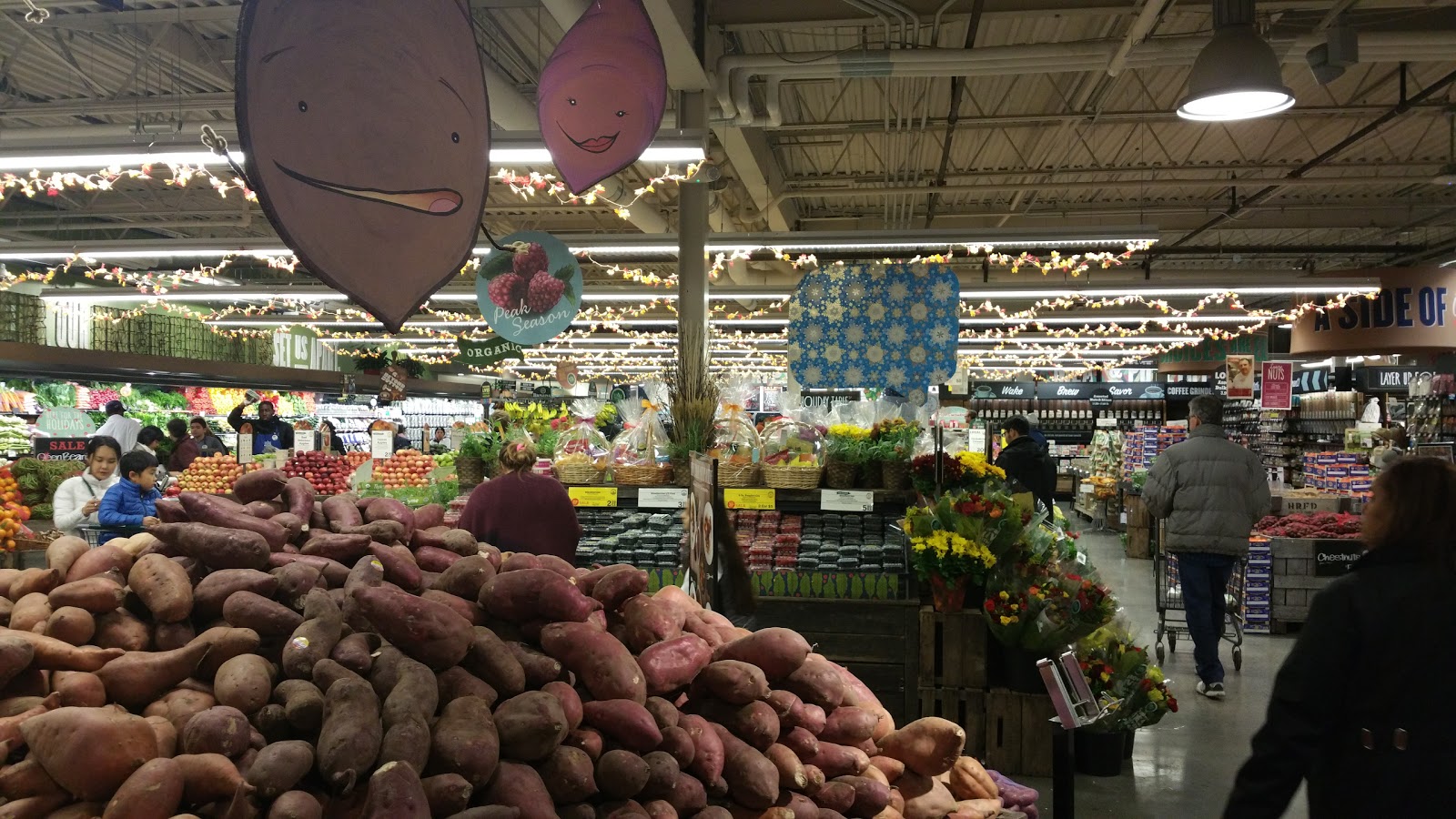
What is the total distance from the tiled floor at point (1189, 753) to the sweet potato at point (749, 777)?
9.02 ft

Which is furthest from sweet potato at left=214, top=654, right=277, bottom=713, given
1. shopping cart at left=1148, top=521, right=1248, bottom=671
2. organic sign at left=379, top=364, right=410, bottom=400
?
organic sign at left=379, top=364, right=410, bottom=400

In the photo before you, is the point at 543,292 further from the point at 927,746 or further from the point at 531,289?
the point at 927,746

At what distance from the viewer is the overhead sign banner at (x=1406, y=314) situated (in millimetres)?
11711

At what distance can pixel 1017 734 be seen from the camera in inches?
180

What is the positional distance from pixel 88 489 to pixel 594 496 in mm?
3643

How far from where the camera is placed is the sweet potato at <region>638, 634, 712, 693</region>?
69.7 inches

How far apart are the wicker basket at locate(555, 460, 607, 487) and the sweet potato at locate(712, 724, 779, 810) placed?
12.7 ft

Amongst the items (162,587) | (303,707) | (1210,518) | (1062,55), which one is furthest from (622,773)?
(1062,55)

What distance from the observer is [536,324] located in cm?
588

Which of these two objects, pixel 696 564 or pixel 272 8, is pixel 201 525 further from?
pixel 696 564

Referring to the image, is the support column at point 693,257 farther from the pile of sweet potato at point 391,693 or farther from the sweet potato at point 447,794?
the sweet potato at point 447,794

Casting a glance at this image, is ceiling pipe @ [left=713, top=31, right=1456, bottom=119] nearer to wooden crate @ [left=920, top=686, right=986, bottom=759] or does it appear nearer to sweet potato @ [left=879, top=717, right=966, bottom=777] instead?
wooden crate @ [left=920, top=686, right=986, bottom=759]

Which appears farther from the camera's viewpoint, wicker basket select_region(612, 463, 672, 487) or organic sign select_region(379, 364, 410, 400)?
organic sign select_region(379, 364, 410, 400)

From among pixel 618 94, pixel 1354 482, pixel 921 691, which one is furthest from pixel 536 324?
pixel 1354 482
